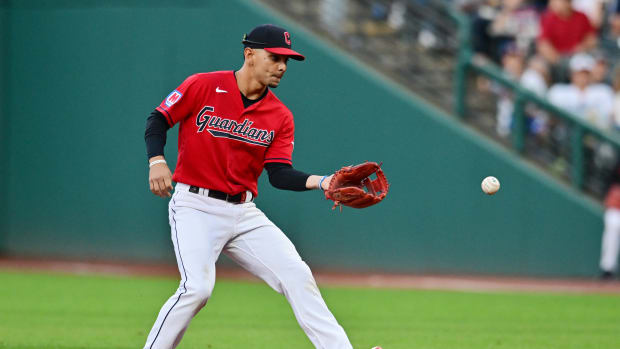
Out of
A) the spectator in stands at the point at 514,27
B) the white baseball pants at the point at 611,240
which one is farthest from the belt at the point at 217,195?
the spectator in stands at the point at 514,27

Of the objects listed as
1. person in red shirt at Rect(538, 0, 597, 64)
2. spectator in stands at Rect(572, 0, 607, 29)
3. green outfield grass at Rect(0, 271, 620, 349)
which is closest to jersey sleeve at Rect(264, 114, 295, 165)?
green outfield grass at Rect(0, 271, 620, 349)

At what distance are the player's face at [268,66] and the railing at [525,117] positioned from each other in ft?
26.2

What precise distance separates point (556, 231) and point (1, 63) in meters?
8.85

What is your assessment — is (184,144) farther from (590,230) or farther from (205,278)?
(590,230)

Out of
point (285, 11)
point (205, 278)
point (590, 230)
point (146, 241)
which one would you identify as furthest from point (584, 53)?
point (205, 278)

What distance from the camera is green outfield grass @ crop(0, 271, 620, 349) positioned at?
709cm

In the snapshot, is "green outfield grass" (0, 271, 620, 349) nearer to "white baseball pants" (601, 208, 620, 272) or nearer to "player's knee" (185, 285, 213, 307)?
"white baseball pants" (601, 208, 620, 272)

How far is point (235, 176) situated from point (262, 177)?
7.57 metres

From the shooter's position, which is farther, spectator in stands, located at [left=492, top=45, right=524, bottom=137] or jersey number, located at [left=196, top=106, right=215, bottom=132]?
spectator in stands, located at [left=492, top=45, right=524, bottom=137]

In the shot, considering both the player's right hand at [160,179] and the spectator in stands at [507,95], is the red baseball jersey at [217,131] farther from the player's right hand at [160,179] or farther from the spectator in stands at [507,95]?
the spectator in stands at [507,95]

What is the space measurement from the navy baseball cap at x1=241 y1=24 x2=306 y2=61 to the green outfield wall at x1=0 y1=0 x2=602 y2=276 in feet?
25.2

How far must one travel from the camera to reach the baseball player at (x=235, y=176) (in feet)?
16.8

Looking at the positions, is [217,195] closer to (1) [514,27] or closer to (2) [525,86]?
(2) [525,86]

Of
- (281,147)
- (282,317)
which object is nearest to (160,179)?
(281,147)
